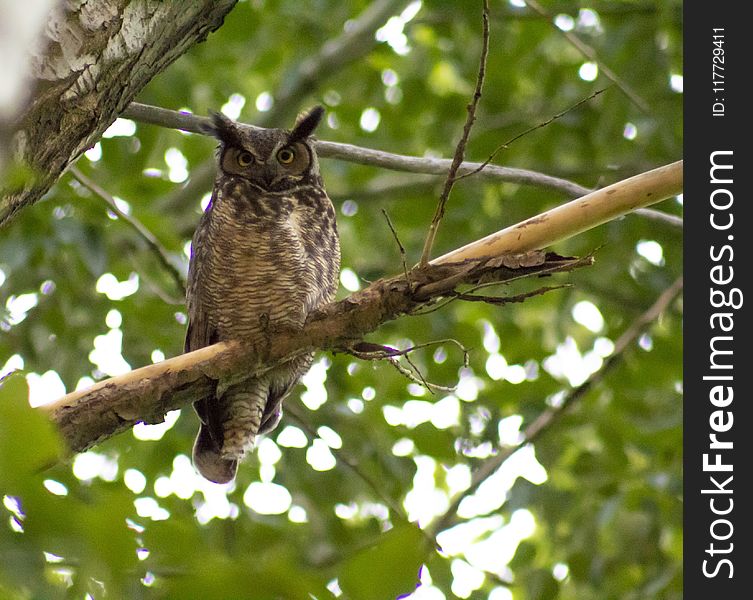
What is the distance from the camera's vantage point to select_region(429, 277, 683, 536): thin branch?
9.12 feet

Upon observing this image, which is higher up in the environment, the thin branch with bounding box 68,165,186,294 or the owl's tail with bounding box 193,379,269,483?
the thin branch with bounding box 68,165,186,294

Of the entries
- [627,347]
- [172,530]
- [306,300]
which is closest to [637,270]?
[627,347]

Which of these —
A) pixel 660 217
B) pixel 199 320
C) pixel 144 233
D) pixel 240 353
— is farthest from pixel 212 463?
pixel 660 217

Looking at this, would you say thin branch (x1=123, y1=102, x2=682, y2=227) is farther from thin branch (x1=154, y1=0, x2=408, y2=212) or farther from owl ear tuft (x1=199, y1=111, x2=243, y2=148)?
thin branch (x1=154, y1=0, x2=408, y2=212)

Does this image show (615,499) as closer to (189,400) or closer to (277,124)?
(189,400)

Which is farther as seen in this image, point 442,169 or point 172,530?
point 442,169

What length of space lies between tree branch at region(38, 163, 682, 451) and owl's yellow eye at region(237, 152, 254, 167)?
113cm

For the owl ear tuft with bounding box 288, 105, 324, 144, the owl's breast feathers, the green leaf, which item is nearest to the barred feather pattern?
the owl's breast feathers

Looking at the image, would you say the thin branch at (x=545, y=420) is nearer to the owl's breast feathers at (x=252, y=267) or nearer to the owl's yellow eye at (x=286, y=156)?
the owl's breast feathers at (x=252, y=267)

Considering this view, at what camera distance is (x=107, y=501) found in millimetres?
652

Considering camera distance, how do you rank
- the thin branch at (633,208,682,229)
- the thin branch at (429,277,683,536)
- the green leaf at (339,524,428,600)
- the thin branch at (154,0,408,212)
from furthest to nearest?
the thin branch at (154,0,408,212) → the thin branch at (429,277,683,536) → the thin branch at (633,208,682,229) → the green leaf at (339,524,428,600)

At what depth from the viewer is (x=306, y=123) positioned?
279 centimetres

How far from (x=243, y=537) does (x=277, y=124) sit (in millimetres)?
2056

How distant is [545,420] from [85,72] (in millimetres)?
2140
